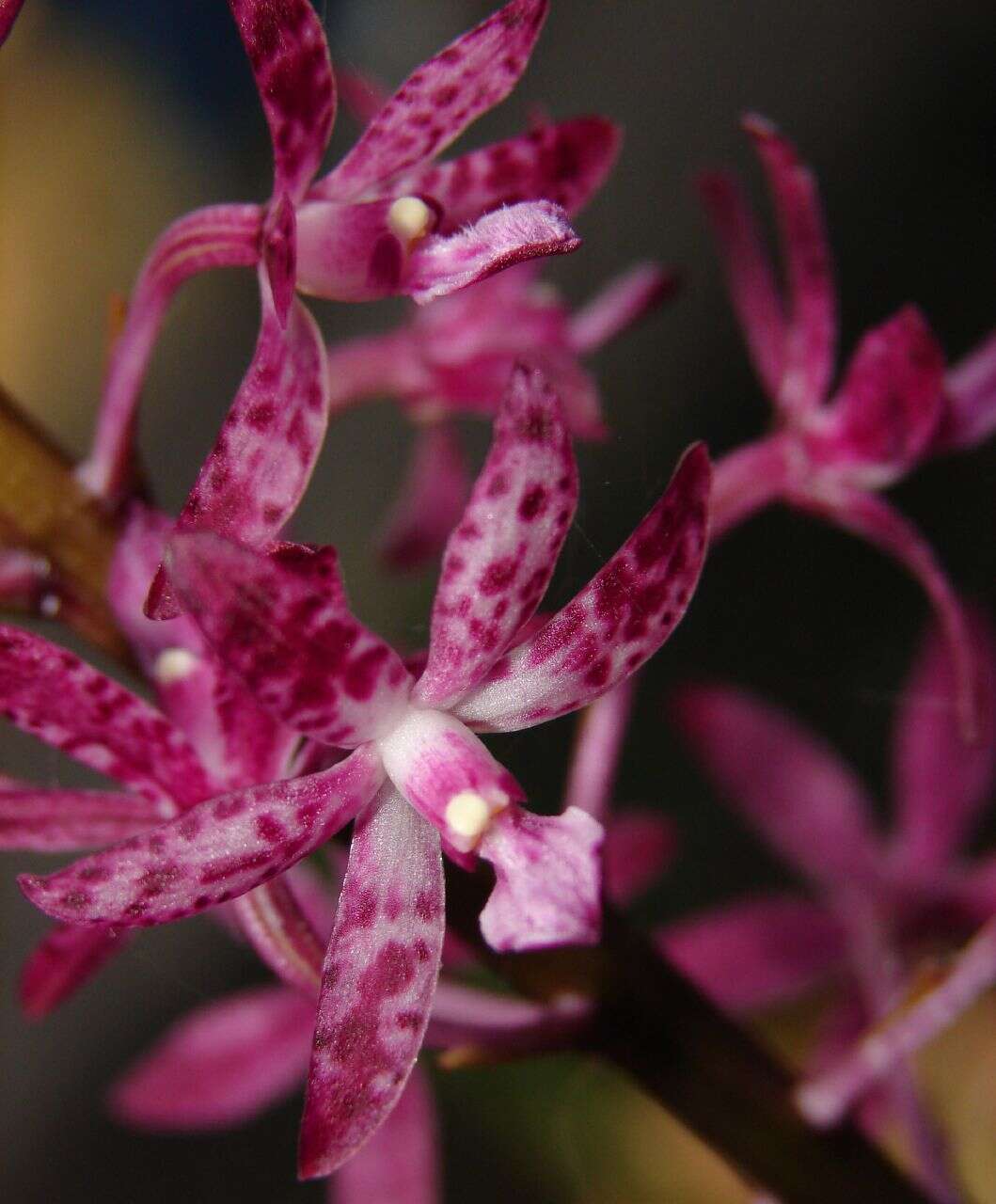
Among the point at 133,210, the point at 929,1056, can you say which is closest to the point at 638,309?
the point at 929,1056

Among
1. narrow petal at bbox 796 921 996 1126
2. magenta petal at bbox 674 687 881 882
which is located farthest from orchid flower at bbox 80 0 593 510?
magenta petal at bbox 674 687 881 882

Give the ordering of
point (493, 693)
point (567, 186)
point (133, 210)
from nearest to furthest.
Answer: point (493, 693)
point (567, 186)
point (133, 210)

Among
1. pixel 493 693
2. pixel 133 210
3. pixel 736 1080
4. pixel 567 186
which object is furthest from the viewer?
pixel 133 210

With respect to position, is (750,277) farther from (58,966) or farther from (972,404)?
(58,966)

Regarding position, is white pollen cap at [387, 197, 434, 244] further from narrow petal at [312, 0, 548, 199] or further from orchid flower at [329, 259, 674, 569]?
orchid flower at [329, 259, 674, 569]

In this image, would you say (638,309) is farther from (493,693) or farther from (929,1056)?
(929,1056)
